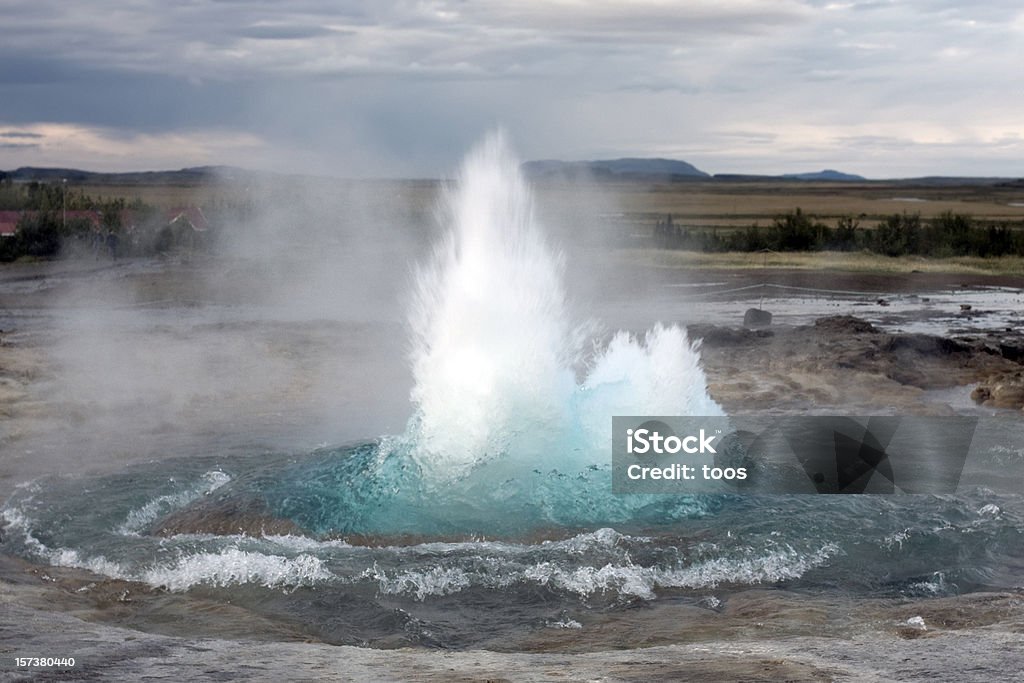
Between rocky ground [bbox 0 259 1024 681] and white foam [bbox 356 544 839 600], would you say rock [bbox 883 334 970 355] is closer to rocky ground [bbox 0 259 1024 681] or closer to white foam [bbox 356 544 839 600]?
white foam [bbox 356 544 839 600]

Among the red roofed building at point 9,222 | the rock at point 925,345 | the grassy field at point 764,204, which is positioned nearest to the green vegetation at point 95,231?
the red roofed building at point 9,222

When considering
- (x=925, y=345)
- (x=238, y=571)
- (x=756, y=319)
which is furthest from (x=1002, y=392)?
(x=238, y=571)

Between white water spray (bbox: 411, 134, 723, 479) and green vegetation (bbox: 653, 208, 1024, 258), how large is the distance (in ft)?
98.1

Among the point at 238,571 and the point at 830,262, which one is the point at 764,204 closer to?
the point at 830,262

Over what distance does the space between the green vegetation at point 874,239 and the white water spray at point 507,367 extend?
29890 mm

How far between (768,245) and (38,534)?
35.0 metres

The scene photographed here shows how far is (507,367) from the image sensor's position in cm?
936

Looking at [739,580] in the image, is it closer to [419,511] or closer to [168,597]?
[419,511]

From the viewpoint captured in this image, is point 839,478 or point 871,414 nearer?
point 839,478

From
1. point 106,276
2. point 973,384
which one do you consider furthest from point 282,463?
point 106,276

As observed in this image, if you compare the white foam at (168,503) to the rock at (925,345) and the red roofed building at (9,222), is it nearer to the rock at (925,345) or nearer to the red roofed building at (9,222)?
the rock at (925,345)

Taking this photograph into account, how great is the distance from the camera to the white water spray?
9.14 m

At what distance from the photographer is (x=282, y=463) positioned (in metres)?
9.88

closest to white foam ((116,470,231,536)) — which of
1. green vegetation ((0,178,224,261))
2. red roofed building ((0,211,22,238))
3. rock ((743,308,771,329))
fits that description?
rock ((743,308,771,329))
